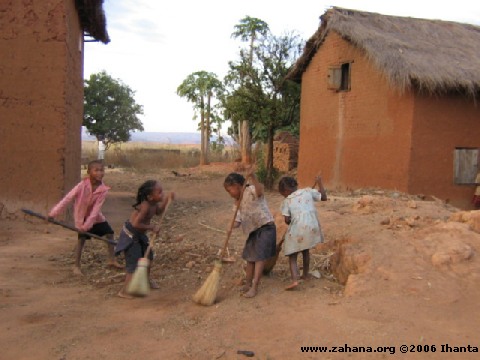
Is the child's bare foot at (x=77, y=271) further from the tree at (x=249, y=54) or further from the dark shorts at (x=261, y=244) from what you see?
the tree at (x=249, y=54)

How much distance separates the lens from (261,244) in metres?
4.44

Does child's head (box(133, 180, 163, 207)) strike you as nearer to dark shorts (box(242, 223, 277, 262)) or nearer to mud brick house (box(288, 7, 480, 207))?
dark shorts (box(242, 223, 277, 262))

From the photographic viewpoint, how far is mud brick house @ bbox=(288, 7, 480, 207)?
32.7ft

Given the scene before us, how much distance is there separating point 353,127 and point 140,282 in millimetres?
8367

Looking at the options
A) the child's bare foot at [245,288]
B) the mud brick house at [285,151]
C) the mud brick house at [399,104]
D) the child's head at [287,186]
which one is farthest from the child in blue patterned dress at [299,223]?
the mud brick house at [285,151]

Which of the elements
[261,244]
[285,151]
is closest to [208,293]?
[261,244]

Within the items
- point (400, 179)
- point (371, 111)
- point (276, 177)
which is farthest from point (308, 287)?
point (276, 177)

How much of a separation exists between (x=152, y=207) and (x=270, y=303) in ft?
4.67

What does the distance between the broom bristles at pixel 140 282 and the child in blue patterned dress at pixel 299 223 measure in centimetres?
127

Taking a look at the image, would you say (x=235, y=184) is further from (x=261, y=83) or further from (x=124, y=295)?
(x=261, y=83)

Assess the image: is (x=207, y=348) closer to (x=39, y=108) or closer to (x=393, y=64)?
(x=39, y=108)

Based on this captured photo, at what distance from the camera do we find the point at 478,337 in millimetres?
3354

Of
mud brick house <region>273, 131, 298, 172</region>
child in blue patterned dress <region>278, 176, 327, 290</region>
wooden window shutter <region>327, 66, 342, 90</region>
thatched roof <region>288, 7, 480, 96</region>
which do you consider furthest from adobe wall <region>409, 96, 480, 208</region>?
mud brick house <region>273, 131, 298, 172</region>

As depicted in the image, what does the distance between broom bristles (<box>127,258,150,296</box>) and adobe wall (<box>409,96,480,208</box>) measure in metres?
7.11
